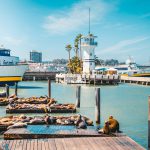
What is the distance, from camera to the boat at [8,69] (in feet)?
183

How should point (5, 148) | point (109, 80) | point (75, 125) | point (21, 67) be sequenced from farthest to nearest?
point (109, 80), point (21, 67), point (75, 125), point (5, 148)

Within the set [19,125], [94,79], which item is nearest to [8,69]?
[94,79]

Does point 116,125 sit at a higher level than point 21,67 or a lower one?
lower

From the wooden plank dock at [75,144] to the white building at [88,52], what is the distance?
6152cm

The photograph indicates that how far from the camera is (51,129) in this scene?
17328mm

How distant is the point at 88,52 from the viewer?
76.3 m

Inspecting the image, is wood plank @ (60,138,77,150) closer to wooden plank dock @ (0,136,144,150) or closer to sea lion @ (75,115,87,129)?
wooden plank dock @ (0,136,144,150)

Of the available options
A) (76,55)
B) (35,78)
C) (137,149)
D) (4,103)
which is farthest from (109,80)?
(137,149)

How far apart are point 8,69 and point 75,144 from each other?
4435 cm

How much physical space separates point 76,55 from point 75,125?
76602 mm

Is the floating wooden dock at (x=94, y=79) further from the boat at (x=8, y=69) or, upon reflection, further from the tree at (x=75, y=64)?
the tree at (x=75, y=64)

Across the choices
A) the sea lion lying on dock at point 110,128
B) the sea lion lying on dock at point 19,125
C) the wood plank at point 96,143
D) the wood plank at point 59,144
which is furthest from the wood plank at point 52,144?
the sea lion lying on dock at point 19,125

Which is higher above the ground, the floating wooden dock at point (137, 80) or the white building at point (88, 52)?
the white building at point (88, 52)

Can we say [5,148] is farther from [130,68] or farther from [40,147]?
[130,68]
